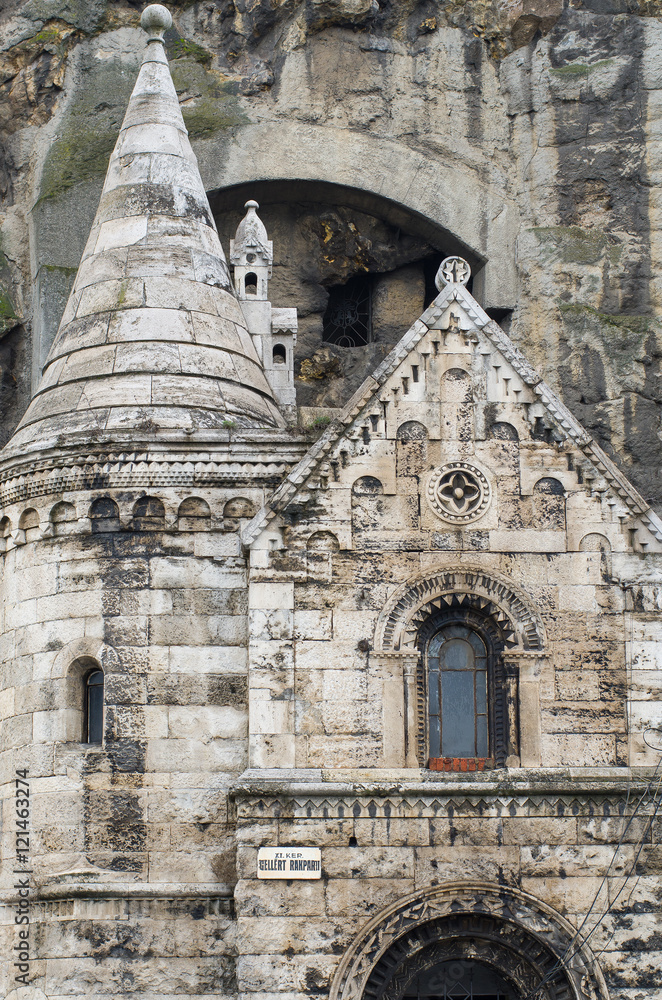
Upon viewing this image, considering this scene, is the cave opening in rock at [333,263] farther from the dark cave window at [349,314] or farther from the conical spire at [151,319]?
the conical spire at [151,319]

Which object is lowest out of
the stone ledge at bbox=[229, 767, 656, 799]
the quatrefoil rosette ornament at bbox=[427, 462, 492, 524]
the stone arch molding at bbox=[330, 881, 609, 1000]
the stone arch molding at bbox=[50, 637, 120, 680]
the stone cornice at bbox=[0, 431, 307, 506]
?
the stone arch molding at bbox=[330, 881, 609, 1000]

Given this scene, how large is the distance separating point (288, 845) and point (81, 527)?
4.54 metres

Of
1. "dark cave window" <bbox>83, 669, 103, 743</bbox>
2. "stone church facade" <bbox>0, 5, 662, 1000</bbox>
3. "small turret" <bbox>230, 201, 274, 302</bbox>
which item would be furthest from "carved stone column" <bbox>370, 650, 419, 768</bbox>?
"small turret" <bbox>230, 201, 274, 302</bbox>

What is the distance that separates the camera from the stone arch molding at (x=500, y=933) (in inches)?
625

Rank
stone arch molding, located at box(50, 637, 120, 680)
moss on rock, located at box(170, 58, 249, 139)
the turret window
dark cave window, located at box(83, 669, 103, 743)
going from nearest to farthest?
the turret window
stone arch molding, located at box(50, 637, 120, 680)
dark cave window, located at box(83, 669, 103, 743)
moss on rock, located at box(170, 58, 249, 139)

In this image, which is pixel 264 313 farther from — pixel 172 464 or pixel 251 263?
pixel 172 464

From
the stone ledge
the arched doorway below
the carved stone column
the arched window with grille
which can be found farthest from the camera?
the arched window with grille

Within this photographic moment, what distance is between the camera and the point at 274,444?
1817 centimetres

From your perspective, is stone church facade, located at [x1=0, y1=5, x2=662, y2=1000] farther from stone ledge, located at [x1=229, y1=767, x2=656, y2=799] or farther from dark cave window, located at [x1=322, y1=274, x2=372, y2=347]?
dark cave window, located at [x1=322, y1=274, x2=372, y2=347]

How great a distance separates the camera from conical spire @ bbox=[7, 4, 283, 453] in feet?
61.2

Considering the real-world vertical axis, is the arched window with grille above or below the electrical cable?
above

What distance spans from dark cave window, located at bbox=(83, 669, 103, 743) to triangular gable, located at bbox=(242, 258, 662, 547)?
2661mm

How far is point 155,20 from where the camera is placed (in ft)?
71.0

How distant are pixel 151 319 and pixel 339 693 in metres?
5.74
